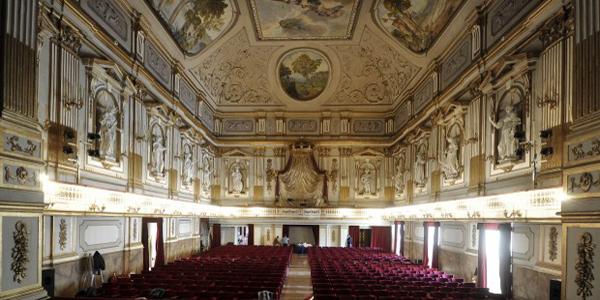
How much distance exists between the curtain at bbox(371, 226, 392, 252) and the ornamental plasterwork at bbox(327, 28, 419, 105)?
848 centimetres

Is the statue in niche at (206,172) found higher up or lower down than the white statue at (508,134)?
lower down

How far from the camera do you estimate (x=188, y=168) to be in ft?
73.5

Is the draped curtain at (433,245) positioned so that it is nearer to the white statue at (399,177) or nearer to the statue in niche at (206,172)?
the white statue at (399,177)

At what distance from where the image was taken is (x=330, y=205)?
93.1 ft

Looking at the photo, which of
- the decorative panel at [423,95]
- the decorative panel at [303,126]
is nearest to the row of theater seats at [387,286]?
the decorative panel at [423,95]

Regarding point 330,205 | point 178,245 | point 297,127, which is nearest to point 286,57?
point 297,127

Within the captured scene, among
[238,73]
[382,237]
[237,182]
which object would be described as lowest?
[382,237]

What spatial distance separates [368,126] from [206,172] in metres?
11.2

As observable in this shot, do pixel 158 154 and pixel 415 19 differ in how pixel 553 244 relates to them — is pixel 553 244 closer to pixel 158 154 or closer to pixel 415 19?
pixel 415 19

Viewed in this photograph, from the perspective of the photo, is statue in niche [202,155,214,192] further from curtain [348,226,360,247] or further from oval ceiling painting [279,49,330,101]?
curtain [348,226,360,247]

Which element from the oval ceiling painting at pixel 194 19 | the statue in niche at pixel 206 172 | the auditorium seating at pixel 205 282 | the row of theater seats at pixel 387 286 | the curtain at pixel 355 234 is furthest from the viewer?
the curtain at pixel 355 234

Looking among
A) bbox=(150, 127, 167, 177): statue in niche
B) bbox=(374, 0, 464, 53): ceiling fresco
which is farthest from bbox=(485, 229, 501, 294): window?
bbox=(150, 127, 167, 177): statue in niche

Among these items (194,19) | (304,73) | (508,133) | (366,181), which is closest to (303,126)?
(304,73)

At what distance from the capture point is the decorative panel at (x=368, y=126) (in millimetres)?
28812
